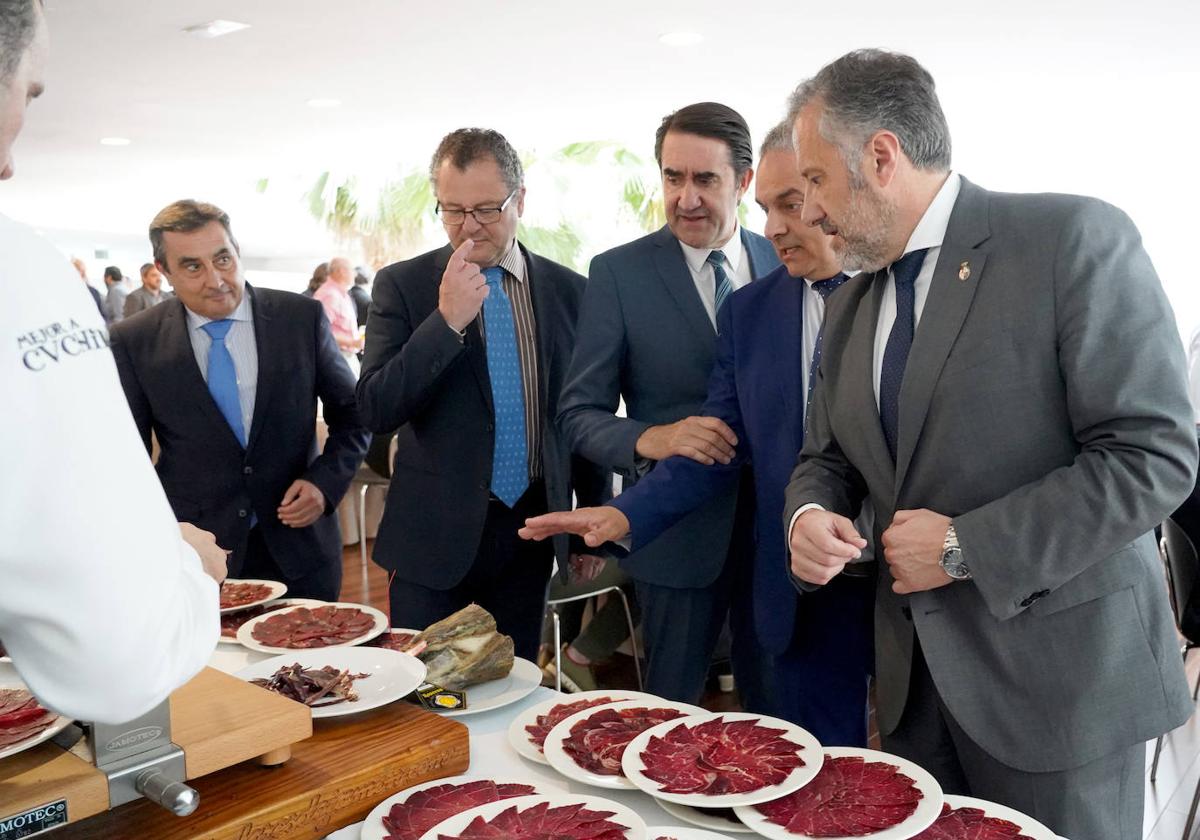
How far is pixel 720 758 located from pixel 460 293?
4.40 feet

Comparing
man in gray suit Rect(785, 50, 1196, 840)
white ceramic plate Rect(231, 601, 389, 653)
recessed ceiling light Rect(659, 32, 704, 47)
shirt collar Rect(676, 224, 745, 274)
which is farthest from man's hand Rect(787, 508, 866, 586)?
recessed ceiling light Rect(659, 32, 704, 47)

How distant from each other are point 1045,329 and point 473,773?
98cm

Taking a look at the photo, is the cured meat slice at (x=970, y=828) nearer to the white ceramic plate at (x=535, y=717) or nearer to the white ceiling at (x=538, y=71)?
the white ceramic plate at (x=535, y=717)

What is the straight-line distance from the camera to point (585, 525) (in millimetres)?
2055

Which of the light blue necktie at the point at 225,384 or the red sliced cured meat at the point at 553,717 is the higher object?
the light blue necktie at the point at 225,384

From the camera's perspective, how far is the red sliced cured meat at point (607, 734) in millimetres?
1336

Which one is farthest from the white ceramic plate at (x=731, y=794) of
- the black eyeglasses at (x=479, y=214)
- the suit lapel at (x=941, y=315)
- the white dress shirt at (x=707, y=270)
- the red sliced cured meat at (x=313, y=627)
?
the black eyeglasses at (x=479, y=214)

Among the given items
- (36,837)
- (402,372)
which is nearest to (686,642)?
(402,372)

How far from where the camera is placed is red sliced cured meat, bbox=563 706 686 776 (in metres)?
1.34

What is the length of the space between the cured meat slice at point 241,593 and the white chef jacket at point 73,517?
1276 millimetres

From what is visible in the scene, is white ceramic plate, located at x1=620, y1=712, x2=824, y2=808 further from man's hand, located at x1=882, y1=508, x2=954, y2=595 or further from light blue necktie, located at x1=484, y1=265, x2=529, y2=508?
light blue necktie, located at x1=484, y1=265, x2=529, y2=508

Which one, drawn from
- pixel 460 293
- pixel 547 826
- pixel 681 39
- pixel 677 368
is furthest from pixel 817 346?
pixel 681 39

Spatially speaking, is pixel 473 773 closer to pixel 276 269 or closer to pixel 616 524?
pixel 616 524

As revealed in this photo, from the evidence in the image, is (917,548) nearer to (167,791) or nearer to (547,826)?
(547,826)
